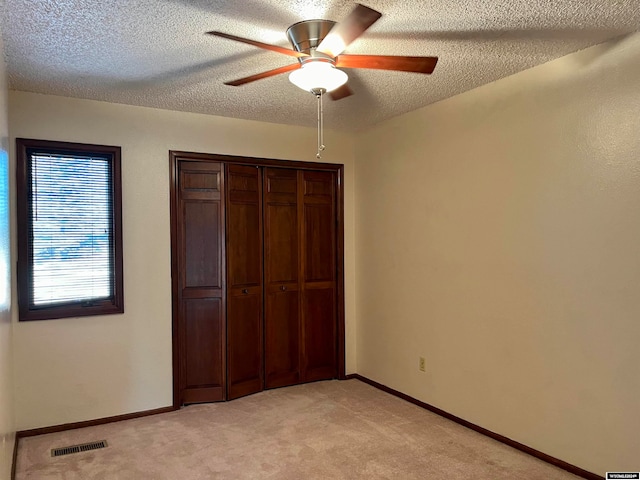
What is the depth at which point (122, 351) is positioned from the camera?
364cm

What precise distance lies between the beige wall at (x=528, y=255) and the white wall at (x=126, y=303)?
1.84 meters

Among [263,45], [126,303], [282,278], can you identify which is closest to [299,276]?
[282,278]

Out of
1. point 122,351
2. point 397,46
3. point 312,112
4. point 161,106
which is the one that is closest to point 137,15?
point 397,46

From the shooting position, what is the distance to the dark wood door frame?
12.6 ft

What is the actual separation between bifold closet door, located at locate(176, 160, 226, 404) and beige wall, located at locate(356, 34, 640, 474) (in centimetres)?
151

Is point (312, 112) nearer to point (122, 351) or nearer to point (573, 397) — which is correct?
point (122, 351)

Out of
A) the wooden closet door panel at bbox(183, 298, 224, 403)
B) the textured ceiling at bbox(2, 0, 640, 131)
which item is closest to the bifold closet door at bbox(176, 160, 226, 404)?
the wooden closet door panel at bbox(183, 298, 224, 403)

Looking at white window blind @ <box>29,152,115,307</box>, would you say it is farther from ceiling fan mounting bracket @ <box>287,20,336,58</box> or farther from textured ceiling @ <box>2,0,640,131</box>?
ceiling fan mounting bracket @ <box>287,20,336,58</box>

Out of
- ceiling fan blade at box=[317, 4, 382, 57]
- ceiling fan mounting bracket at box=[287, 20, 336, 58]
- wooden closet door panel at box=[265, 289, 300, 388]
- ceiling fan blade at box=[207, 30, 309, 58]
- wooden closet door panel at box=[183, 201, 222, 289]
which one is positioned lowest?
wooden closet door panel at box=[265, 289, 300, 388]

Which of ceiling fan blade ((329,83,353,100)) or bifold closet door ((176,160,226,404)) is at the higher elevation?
ceiling fan blade ((329,83,353,100))

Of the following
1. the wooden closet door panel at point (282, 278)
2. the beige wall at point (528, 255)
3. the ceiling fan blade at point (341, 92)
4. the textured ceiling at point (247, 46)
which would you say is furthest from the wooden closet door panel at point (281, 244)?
the ceiling fan blade at point (341, 92)

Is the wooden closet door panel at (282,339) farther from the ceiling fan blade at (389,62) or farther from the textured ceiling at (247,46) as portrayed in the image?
the ceiling fan blade at (389,62)

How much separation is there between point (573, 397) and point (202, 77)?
300 cm

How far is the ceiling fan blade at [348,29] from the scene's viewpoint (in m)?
1.85
